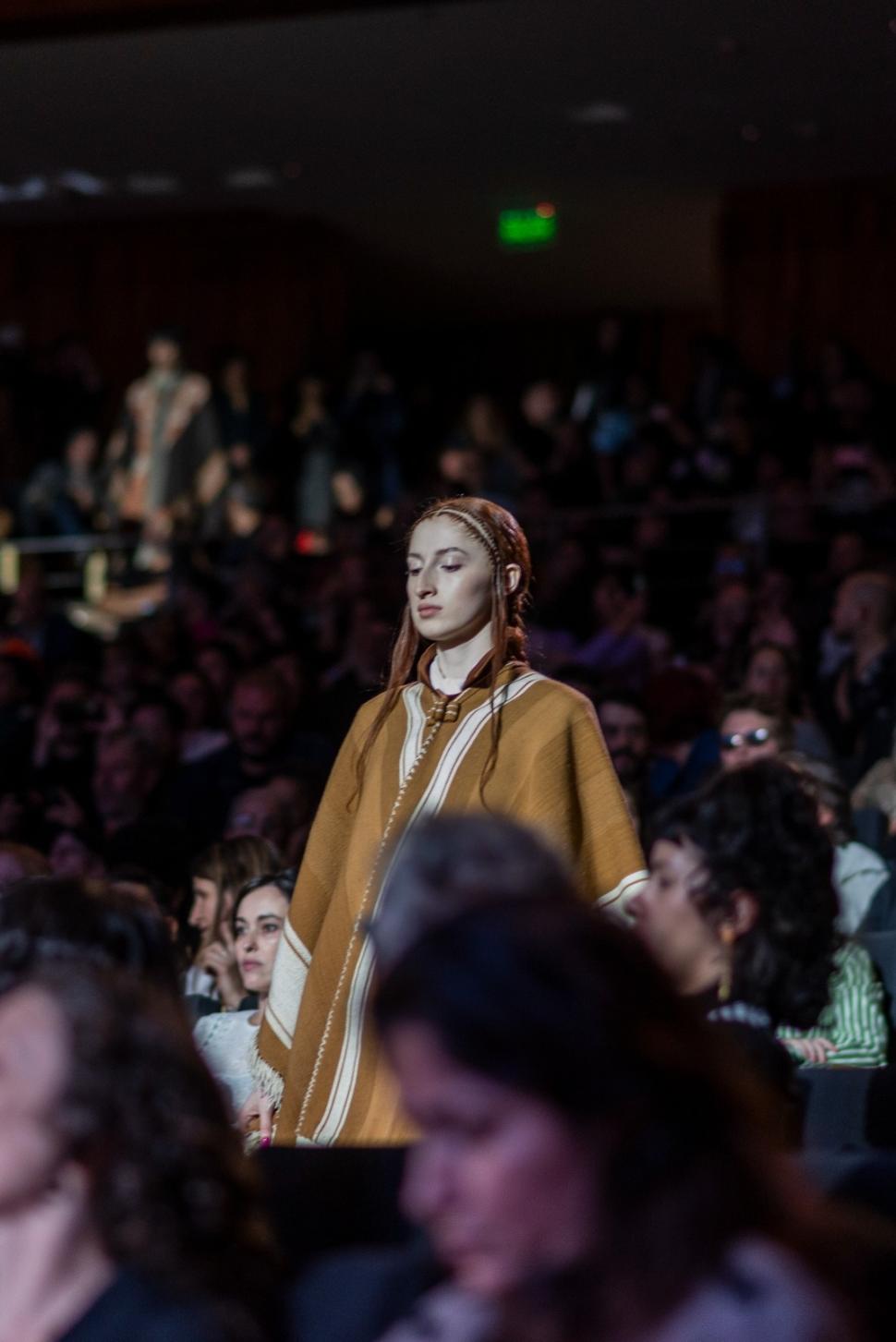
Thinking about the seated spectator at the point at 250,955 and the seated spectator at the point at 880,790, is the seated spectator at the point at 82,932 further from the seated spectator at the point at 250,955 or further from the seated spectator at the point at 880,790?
the seated spectator at the point at 880,790

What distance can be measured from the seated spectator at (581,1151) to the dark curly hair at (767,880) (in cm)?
93

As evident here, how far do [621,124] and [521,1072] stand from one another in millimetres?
10631

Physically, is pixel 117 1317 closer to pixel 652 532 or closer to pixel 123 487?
pixel 652 532

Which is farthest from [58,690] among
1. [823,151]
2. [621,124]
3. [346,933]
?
[823,151]

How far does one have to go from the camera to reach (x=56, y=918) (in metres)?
1.71

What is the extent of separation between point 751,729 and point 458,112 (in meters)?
6.88

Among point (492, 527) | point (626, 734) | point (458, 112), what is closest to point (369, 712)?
point (492, 527)

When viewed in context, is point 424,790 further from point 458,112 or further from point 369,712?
point 458,112

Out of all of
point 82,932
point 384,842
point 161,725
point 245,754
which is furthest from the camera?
point 161,725

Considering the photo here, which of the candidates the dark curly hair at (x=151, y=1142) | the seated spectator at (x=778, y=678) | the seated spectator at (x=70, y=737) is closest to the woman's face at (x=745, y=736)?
the seated spectator at (x=778, y=678)

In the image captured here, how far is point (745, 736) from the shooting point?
471cm

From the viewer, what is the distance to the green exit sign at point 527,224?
1350cm

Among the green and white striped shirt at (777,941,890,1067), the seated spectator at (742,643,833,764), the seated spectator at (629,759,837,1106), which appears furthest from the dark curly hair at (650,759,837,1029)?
the seated spectator at (742,643,833,764)

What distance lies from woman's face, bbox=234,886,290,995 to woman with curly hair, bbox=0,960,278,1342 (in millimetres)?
2406
